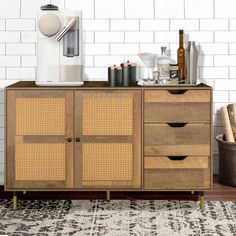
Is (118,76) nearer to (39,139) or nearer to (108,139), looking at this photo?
(108,139)

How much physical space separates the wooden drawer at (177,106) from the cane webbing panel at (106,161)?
0.29m

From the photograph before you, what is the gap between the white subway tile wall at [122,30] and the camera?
528 centimetres

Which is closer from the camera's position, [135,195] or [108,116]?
[108,116]

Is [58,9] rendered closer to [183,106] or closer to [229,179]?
[183,106]

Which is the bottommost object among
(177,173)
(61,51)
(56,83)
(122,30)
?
(177,173)

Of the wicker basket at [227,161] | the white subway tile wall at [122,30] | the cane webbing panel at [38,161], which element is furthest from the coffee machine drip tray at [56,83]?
the wicker basket at [227,161]

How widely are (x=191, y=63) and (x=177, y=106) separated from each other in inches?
14.3

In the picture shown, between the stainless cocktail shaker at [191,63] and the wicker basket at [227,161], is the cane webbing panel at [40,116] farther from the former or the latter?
the wicker basket at [227,161]

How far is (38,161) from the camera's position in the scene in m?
4.70

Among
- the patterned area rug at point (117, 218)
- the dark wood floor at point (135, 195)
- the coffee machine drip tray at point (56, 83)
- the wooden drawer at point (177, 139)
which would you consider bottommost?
the patterned area rug at point (117, 218)

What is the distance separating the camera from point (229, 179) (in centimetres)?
527

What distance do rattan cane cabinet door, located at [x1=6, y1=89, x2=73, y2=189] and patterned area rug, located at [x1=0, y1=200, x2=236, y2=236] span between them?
0.19m

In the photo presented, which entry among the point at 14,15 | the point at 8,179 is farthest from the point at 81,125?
the point at 14,15

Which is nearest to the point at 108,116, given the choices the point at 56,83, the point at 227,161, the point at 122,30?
the point at 56,83
